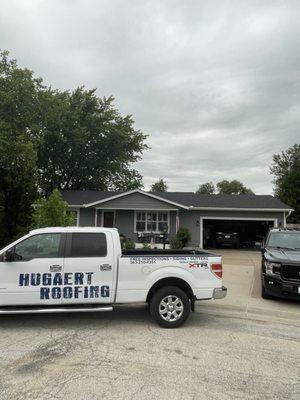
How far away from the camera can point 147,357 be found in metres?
5.61

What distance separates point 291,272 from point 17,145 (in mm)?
19822

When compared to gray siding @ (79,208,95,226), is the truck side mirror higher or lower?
lower

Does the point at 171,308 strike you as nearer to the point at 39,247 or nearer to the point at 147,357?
the point at 147,357

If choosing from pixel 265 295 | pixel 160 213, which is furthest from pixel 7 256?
pixel 160 213

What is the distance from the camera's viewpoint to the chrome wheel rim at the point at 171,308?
23.9ft

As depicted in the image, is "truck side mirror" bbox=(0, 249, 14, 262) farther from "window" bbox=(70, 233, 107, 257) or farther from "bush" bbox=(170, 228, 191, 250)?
"bush" bbox=(170, 228, 191, 250)

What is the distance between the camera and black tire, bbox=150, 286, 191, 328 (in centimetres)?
722

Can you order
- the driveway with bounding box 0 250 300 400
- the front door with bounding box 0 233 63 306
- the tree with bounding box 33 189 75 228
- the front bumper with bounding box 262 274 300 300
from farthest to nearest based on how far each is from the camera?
the tree with bounding box 33 189 75 228, the front bumper with bounding box 262 274 300 300, the front door with bounding box 0 233 63 306, the driveway with bounding box 0 250 300 400

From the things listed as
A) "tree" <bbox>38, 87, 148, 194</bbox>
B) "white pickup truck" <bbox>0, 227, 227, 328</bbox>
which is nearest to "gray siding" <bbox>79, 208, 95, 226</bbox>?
"tree" <bbox>38, 87, 148, 194</bbox>

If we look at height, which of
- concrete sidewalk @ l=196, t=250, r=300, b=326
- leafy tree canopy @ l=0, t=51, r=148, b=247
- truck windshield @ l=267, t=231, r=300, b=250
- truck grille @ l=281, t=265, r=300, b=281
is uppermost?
leafy tree canopy @ l=0, t=51, r=148, b=247

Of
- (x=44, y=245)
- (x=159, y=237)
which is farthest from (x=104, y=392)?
(x=159, y=237)

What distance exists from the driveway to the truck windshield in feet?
10.6

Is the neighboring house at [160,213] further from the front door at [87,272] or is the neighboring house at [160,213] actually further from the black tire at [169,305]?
the front door at [87,272]

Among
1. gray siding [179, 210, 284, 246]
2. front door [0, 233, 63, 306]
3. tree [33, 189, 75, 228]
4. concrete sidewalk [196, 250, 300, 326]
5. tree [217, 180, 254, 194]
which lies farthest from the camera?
tree [217, 180, 254, 194]
